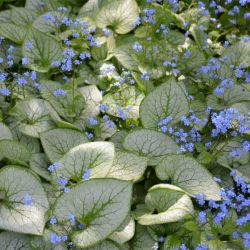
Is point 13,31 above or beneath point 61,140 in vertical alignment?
above

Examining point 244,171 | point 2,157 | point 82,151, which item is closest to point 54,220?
point 82,151

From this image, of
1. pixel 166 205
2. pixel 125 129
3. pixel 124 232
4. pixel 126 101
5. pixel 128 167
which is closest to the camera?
pixel 124 232

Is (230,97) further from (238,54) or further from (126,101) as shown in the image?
(126,101)

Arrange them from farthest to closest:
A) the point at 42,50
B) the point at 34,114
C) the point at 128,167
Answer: the point at 42,50
the point at 34,114
the point at 128,167

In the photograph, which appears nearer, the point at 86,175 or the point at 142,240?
the point at 86,175

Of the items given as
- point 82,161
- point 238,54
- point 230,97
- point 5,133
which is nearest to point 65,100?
point 5,133

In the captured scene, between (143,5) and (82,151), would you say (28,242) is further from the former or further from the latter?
(143,5)

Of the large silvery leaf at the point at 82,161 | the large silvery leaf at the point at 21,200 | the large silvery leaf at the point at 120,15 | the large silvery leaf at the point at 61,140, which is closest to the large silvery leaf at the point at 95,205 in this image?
the large silvery leaf at the point at 21,200

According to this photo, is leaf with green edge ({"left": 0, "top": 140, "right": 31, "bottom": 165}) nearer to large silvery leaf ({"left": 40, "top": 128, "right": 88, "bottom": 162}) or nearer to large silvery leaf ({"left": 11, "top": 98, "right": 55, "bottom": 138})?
large silvery leaf ({"left": 40, "top": 128, "right": 88, "bottom": 162})
